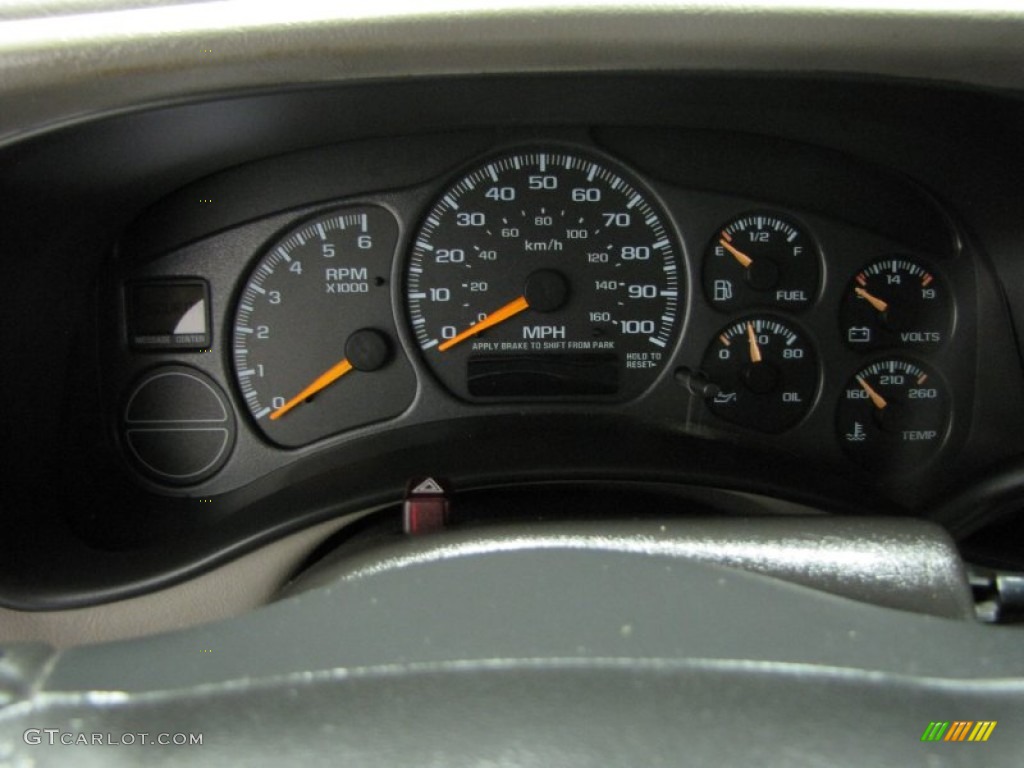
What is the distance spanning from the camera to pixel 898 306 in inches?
102

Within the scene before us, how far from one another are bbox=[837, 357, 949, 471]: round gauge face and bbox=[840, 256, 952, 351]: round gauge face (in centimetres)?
6

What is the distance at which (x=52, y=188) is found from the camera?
204 centimetres

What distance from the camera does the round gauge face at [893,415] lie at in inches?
102

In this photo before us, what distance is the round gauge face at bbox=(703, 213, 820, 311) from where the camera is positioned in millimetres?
2592

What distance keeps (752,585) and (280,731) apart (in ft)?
1.96

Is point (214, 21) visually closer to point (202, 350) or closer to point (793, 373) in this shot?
point (202, 350)

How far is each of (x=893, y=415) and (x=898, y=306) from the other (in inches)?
10.8

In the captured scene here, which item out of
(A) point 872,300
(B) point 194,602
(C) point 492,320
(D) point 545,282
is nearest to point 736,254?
(A) point 872,300

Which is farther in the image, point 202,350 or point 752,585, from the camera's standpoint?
point 202,350

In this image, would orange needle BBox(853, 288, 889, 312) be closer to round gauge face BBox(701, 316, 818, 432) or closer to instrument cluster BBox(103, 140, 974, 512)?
instrument cluster BBox(103, 140, 974, 512)

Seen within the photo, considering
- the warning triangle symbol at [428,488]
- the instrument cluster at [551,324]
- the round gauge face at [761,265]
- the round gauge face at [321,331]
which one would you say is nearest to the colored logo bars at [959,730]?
the warning triangle symbol at [428,488]

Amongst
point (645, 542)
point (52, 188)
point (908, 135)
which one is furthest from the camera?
point (908, 135)

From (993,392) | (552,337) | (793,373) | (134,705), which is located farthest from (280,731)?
(993,392)

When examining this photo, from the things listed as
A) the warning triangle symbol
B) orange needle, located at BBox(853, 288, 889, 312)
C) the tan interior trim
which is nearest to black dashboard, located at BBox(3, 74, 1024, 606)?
orange needle, located at BBox(853, 288, 889, 312)
